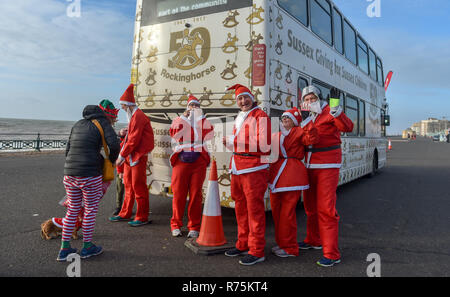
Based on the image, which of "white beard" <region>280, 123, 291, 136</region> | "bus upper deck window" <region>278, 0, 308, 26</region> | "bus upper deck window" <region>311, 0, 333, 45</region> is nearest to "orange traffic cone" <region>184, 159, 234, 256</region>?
"white beard" <region>280, 123, 291, 136</region>

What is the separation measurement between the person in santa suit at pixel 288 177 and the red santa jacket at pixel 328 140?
0.43 feet

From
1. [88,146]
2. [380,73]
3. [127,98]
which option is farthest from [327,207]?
[380,73]

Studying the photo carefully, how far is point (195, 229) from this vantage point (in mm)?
4566

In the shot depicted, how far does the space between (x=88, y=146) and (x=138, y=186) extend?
1500 millimetres

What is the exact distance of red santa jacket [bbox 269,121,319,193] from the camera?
3.65m

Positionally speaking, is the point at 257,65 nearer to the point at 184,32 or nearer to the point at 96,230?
the point at 184,32

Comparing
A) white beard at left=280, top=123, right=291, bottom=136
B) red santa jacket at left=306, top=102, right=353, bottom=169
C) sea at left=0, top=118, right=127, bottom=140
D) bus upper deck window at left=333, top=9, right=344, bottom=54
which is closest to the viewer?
red santa jacket at left=306, top=102, right=353, bottom=169

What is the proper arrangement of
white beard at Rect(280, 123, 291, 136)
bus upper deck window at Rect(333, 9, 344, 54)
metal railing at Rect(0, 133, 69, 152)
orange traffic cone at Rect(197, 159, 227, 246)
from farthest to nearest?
metal railing at Rect(0, 133, 69, 152)
bus upper deck window at Rect(333, 9, 344, 54)
orange traffic cone at Rect(197, 159, 227, 246)
white beard at Rect(280, 123, 291, 136)

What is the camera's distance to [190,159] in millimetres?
4398

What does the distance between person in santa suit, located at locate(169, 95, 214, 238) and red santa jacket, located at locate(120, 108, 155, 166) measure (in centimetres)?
58

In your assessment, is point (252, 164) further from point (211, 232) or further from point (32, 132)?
point (32, 132)

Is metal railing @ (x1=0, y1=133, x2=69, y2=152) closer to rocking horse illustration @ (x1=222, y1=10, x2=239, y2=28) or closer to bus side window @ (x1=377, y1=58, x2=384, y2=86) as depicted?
rocking horse illustration @ (x1=222, y1=10, x2=239, y2=28)
